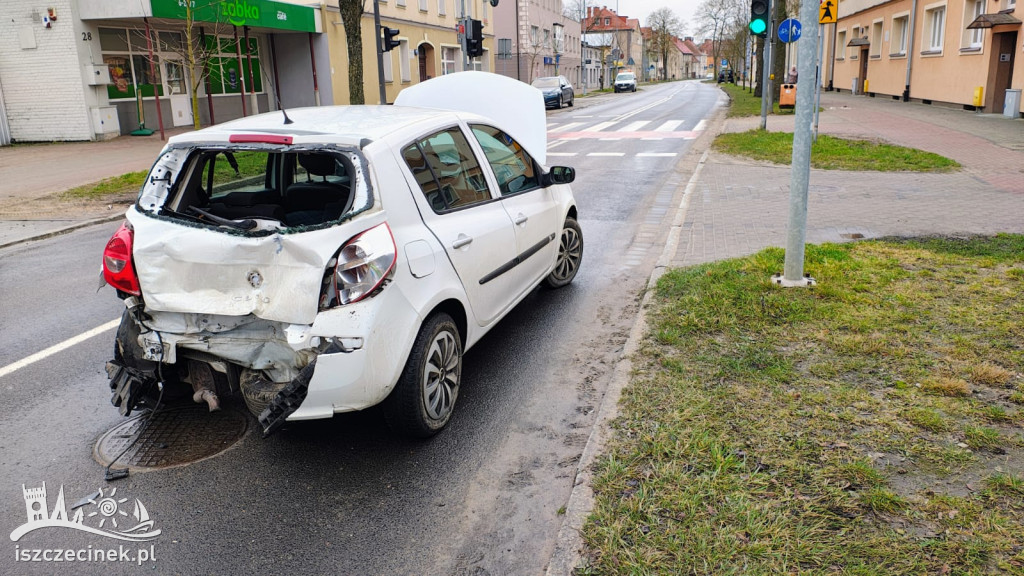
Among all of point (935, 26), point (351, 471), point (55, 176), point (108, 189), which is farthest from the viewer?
point (935, 26)

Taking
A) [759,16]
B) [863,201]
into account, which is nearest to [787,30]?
[759,16]

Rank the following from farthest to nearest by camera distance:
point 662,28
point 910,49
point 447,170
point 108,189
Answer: point 662,28 → point 910,49 → point 108,189 → point 447,170

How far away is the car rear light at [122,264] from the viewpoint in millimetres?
3740

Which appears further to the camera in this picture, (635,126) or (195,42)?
(635,126)

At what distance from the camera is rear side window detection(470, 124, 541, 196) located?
4.98m

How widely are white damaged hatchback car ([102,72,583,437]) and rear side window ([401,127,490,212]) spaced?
1cm

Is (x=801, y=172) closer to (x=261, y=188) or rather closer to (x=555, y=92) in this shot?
(x=261, y=188)

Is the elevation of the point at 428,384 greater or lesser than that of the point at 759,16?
lesser

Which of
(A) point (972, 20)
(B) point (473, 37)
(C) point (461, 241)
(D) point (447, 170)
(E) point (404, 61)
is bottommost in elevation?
(C) point (461, 241)

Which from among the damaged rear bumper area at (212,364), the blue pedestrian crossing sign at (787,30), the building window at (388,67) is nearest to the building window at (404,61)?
the building window at (388,67)

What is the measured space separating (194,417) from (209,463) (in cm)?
60

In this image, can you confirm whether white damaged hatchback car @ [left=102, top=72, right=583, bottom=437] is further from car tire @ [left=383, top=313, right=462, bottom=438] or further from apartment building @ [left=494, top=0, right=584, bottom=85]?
apartment building @ [left=494, top=0, right=584, bottom=85]

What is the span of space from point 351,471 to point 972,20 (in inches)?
1160

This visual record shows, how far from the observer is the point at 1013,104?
2223 centimetres
